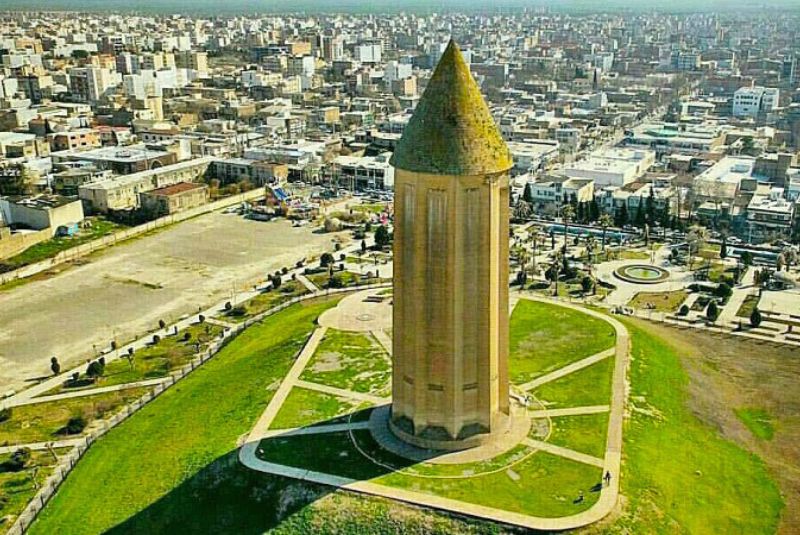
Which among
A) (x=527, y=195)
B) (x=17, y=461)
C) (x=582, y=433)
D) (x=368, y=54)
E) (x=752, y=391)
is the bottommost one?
(x=17, y=461)

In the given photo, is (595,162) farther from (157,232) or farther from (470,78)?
(470,78)

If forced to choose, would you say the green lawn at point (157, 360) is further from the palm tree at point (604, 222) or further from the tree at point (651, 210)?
the tree at point (651, 210)

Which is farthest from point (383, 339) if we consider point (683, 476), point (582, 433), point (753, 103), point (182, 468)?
point (753, 103)

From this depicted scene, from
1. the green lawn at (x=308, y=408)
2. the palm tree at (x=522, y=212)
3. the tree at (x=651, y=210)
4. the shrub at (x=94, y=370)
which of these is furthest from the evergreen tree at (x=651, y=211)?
the shrub at (x=94, y=370)

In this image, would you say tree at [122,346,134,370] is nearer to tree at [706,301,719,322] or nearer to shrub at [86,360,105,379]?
shrub at [86,360,105,379]

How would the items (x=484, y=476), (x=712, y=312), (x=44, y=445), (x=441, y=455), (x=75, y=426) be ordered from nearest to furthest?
(x=484, y=476) → (x=441, y=455) → (x=44, y=445) → (x=75, y=426) → (x=712, y=312)

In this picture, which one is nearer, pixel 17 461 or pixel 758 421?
pixel 17 461

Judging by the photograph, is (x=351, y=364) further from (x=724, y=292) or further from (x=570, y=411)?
(x=724, y=292)
